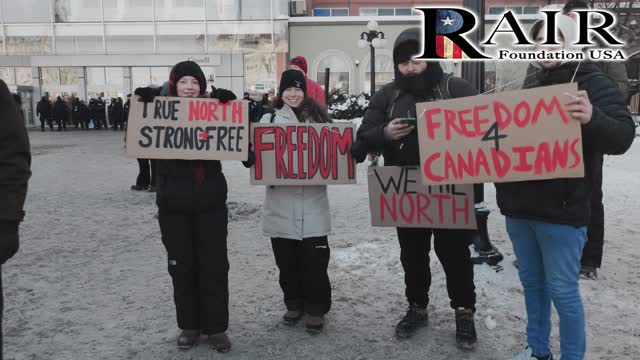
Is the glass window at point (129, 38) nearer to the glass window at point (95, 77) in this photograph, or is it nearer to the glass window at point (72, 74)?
the glass window at point (95, 77)

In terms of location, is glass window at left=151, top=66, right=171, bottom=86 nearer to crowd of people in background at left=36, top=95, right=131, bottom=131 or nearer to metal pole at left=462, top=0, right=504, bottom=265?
crowd of people in background at left=36, top=95, right=131, bottom=131

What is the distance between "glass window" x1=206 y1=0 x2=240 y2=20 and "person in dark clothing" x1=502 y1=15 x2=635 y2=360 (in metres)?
29.5

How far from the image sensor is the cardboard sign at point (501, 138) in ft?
9.02

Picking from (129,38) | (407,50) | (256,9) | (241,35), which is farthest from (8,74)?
(407,50)

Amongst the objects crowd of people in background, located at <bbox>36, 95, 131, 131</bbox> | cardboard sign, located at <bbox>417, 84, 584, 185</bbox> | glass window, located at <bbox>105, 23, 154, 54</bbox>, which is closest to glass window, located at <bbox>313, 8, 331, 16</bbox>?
glass window, located at <bbox>105, 23, 154, 54</bbox>

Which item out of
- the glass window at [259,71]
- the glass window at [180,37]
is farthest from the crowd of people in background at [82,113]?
the glass window at [259,71]

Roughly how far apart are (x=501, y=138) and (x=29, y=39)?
113ft

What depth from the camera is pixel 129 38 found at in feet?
103

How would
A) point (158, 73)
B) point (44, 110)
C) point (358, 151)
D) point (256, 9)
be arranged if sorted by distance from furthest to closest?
point (158, 73)
point (256, 9)
point (44, 110)
point (358, 151)

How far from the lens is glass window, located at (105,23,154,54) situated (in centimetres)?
3111

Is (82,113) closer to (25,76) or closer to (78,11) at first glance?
(25,76)

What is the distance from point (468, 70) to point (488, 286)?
6.57ft

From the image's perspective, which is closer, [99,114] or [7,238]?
[7,238]

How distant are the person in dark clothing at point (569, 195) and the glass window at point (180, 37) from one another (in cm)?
2991
